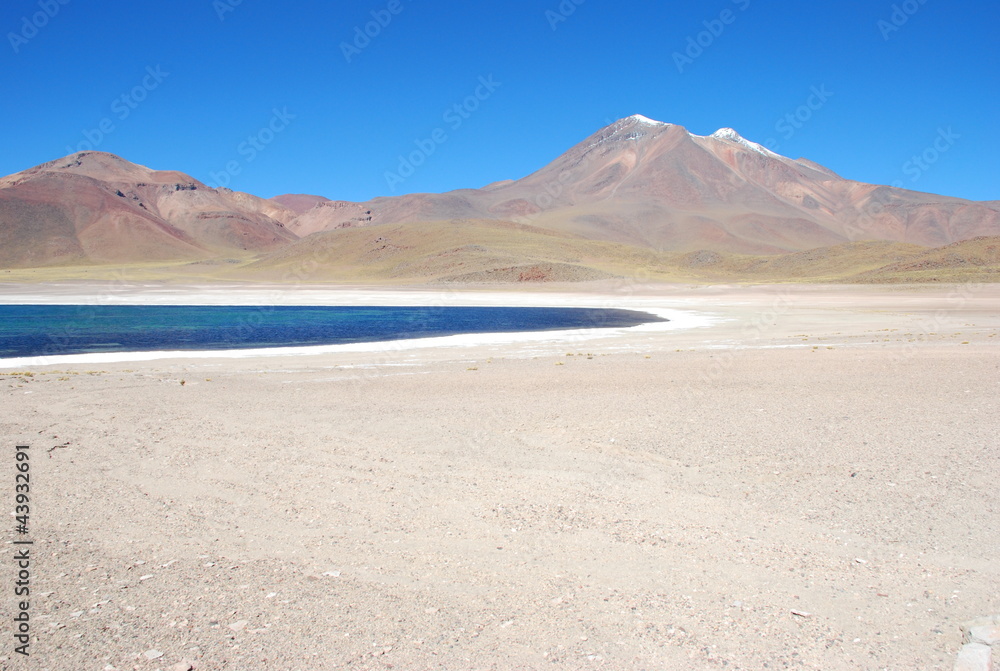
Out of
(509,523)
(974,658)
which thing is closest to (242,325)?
(509,523)

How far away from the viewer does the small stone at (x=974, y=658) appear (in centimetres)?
386

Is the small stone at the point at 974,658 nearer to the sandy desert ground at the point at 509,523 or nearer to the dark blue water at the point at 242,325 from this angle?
the sandy desert ground at the point at 509,523

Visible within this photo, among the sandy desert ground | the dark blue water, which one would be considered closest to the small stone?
the sandy desert ground

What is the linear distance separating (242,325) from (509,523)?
30.3 metres

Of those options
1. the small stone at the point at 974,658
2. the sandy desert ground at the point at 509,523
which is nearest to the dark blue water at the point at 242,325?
the sandy desert ground at the point at 509,523

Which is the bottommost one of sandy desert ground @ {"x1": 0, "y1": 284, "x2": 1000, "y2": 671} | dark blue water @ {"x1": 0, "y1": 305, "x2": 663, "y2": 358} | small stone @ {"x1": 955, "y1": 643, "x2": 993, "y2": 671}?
small stone @ {"x1": 955, "y1": 643, "x2": 993, "y2": 671}

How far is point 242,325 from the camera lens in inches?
1326

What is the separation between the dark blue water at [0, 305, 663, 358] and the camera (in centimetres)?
2462

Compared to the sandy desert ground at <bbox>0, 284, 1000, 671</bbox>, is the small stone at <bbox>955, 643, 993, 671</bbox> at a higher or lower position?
lower

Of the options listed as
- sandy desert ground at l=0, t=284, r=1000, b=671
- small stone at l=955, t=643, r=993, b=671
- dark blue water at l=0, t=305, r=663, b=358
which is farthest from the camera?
dark blue water at l=0, t=305, r=663, b=358

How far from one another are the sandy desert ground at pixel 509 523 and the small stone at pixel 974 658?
0.06 m

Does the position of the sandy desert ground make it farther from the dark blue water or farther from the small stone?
Result: the dark blue water

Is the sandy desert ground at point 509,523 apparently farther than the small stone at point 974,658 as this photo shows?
Yes

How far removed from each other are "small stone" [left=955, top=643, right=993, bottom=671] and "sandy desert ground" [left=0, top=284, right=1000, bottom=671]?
65 millimetres
